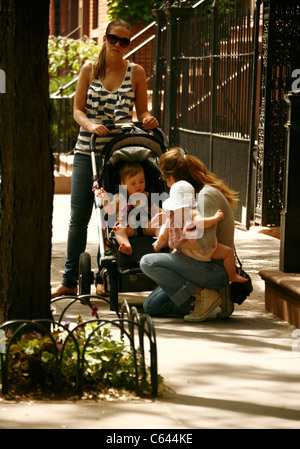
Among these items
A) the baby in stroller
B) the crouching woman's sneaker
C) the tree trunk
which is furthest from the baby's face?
the tree trunk

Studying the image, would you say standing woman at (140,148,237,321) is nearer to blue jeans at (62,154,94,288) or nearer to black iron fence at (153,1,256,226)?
blue jeans at (62,154,94,288)

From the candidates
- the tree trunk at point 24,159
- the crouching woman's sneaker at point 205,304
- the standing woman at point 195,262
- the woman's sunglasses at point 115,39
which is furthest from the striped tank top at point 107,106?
the tree trunk at point 24,159

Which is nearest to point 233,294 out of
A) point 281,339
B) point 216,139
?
point 281,339

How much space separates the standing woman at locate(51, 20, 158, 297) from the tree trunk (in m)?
2.30

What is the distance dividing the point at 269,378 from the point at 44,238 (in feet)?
5.06

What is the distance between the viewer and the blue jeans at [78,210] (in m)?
7.85

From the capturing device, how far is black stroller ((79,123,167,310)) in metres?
7.12

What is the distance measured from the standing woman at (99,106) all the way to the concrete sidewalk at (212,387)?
1.30 meters

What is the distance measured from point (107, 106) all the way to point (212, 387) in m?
3.31

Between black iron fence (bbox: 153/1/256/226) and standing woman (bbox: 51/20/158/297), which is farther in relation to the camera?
black iron fence (bbox: 153/1/256/226)

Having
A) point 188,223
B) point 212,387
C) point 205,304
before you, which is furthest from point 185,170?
point 212,387

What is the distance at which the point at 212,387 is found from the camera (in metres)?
5.16

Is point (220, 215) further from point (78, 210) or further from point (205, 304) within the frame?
point (78, 210)
